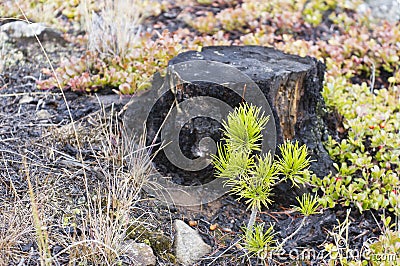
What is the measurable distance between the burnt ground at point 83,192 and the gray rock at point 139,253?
7 cm

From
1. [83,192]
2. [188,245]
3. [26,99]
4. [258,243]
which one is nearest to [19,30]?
[26,99]

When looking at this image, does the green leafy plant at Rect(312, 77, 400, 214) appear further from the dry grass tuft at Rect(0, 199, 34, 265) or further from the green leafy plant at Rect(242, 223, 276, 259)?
the dry grass tuft at Rect(0, 199, 34, 265)

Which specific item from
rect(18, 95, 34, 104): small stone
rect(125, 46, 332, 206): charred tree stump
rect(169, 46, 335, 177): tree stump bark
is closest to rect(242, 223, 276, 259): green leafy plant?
rect(125, 46, 332, 206): charred tree stump

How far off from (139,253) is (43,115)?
1.41 meters

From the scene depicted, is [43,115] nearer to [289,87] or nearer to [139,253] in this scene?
[139,253]

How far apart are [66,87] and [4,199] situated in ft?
4.31

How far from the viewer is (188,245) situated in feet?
9.14

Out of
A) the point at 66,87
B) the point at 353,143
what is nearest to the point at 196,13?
the point at 66,87

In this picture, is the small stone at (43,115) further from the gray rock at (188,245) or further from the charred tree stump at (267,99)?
the gray rock at (188,245)

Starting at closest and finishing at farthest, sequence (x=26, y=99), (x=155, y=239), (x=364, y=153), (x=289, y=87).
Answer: (x=155, y=239)
(x=289, y=87)
(x=364, y=153)
(x=26, y=99)

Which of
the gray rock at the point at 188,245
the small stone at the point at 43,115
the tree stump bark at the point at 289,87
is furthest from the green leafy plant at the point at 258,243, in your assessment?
the small stone at the point at 43,115

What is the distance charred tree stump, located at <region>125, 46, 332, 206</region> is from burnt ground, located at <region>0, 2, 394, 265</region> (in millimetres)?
208

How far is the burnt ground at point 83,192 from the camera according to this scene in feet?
9.28

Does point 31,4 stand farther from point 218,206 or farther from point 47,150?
point 218,206
